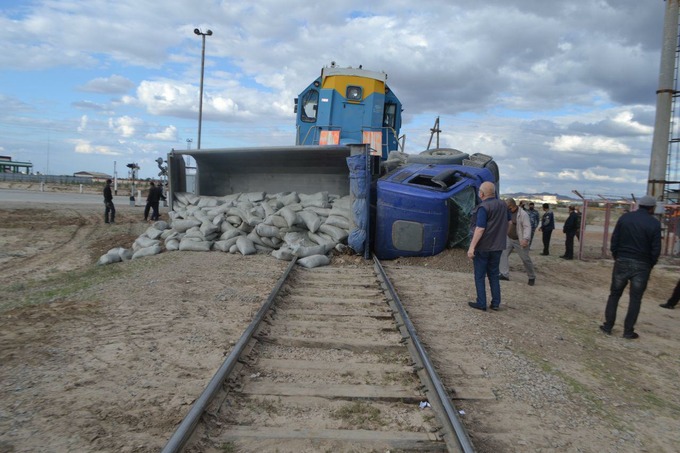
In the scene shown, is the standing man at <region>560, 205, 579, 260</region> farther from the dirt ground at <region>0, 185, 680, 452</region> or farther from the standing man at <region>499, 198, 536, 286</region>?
the standing man at <region>499, 198, 536, 286</region>

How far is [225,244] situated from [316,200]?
200 centimetres

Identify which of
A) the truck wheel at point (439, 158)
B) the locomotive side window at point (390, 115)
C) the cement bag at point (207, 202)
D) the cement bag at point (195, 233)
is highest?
the locomotive side window at point (390, 115)

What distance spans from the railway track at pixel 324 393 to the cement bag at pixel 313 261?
110 inches

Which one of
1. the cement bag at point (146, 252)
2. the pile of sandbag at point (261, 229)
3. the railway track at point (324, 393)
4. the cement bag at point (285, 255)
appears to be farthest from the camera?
the cement bag at point (146, 252)

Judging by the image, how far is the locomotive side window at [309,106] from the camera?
43.3 ft

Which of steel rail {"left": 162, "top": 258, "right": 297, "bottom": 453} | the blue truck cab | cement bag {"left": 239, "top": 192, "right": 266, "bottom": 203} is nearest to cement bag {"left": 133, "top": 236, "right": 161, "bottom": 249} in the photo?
cement bag {"left": 239, "top": 192, "right": 266, "bottom": 203}

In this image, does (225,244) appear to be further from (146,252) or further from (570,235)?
(570,235)

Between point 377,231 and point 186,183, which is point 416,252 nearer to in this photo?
point 377,231

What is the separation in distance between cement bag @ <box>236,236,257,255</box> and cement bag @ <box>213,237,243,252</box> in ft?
0.52

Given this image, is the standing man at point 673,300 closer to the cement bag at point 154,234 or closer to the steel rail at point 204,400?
the steel rail at point 204,400

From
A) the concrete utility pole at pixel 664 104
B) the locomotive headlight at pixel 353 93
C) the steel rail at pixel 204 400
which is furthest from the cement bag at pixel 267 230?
the concrete utility pole at pixel 664 104

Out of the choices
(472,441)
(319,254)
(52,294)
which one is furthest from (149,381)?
(319,254)

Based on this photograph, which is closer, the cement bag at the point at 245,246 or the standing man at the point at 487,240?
the standing man at the point at 487,240

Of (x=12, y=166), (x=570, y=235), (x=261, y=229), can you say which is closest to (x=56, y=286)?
(x=261, y=229)
